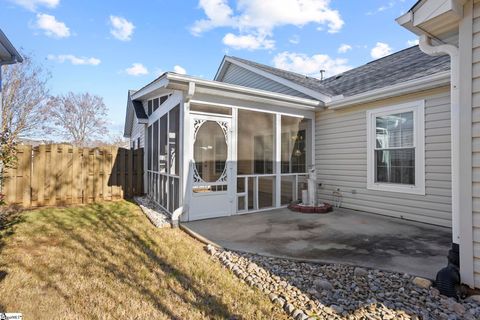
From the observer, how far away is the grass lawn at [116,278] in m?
2.21

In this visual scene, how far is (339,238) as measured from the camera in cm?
422

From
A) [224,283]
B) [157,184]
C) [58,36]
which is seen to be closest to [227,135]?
[157,184]

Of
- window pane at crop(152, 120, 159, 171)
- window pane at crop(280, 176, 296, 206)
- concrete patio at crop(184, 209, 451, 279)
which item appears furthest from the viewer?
window pane at crop(152, 120, 159, 171)

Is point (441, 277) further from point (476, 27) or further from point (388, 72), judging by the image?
point (388, 72)

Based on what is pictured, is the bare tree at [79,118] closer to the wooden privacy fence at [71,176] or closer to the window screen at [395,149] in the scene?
the wooden privacy fence at [71,176]

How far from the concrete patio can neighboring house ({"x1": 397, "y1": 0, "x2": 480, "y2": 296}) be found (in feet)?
1.85

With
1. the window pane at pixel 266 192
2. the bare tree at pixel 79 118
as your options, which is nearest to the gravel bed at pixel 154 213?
the window pane at pixel 266 192

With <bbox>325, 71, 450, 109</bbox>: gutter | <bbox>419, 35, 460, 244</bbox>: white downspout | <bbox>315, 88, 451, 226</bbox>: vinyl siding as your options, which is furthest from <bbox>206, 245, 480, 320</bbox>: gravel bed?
<bbox>325, 71, 450, 109</bbox>: gutter

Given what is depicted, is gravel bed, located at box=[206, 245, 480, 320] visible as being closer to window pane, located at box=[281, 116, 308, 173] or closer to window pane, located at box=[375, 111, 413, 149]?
window pane, located at box=[375, 111, 413, 149]

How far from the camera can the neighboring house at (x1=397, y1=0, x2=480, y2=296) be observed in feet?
8.12

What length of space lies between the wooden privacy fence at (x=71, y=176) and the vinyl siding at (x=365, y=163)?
6240 mm

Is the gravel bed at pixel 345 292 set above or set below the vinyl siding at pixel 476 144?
below

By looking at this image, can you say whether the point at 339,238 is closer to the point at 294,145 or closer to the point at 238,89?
the point at 294,145

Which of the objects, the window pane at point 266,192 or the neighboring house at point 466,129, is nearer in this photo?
the neighboring house at point 466,129
